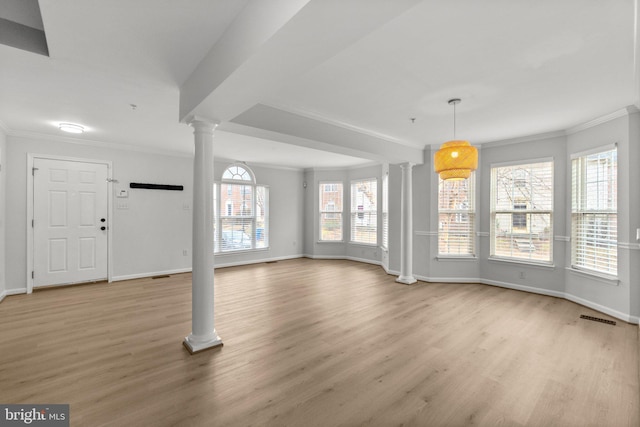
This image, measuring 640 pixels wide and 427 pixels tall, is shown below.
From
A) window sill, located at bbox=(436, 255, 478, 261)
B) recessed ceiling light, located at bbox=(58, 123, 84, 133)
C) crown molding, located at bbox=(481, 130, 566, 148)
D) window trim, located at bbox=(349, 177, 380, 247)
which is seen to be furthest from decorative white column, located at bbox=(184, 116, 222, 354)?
window trim, located at bbox=(349, 177, 380, 247)

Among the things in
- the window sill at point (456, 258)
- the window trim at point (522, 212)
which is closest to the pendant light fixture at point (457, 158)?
the window trim at point (522, 212)

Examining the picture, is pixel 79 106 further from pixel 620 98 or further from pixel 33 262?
pixel 620 98

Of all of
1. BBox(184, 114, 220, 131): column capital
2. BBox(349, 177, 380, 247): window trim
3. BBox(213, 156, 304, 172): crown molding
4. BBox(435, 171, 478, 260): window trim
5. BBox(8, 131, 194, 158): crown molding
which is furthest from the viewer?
BBox(349, 177, 380, 247): window trim

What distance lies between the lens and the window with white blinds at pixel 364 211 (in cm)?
740

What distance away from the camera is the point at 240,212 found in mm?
7180

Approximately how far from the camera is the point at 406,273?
17.8 feet

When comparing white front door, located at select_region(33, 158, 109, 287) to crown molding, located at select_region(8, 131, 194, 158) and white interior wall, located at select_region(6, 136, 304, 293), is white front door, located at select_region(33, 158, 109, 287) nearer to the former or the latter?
white interior wall, located at select_region(6, 136, 304, 293)

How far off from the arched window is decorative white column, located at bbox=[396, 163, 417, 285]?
3646mm

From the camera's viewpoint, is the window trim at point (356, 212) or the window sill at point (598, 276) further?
the window trim at point (356, 212)

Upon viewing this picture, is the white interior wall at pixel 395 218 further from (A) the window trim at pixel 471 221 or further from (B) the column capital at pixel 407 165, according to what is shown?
(B) the column capital at pixel 407 165

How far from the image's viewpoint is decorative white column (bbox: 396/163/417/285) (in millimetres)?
5434

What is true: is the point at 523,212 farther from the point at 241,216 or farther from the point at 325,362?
the point at 241,216

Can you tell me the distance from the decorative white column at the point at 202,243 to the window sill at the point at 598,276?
477 cm

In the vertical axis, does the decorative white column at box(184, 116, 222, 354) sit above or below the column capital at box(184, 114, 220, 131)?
below
